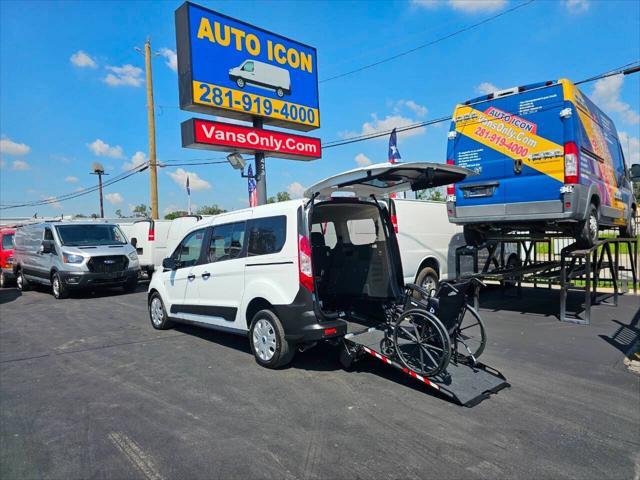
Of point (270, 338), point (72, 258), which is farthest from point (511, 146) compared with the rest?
point (72, 258)

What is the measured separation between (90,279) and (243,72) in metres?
7.07

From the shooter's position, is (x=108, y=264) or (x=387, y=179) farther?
(x=108, y=264)

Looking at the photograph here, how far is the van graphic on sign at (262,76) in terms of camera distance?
12.3m

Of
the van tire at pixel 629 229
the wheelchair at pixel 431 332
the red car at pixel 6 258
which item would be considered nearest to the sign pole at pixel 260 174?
the wheelchair at pixel 431 332

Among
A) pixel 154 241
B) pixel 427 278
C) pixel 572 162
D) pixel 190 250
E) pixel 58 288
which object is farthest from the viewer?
pixel 154 241

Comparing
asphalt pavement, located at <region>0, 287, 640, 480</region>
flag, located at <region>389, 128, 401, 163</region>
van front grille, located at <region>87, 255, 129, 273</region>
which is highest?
flag, located at <region>389, 128, 401, 163</region>

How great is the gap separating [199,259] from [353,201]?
258 centimetres

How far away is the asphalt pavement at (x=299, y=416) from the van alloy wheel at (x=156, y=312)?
83cm

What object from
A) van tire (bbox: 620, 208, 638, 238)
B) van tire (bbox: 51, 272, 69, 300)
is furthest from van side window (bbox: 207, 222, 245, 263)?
van tire (bbox: 620, 208, 638, 238)

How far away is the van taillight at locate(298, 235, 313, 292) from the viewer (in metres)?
4.95

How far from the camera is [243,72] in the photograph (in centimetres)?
1234

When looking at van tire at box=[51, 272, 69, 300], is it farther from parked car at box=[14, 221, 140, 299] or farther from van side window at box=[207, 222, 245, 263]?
van side window at box=[207, 222, 245, 263]

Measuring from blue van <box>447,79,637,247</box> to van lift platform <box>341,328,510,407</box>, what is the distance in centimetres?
388

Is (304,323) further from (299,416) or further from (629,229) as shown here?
(629,229)
